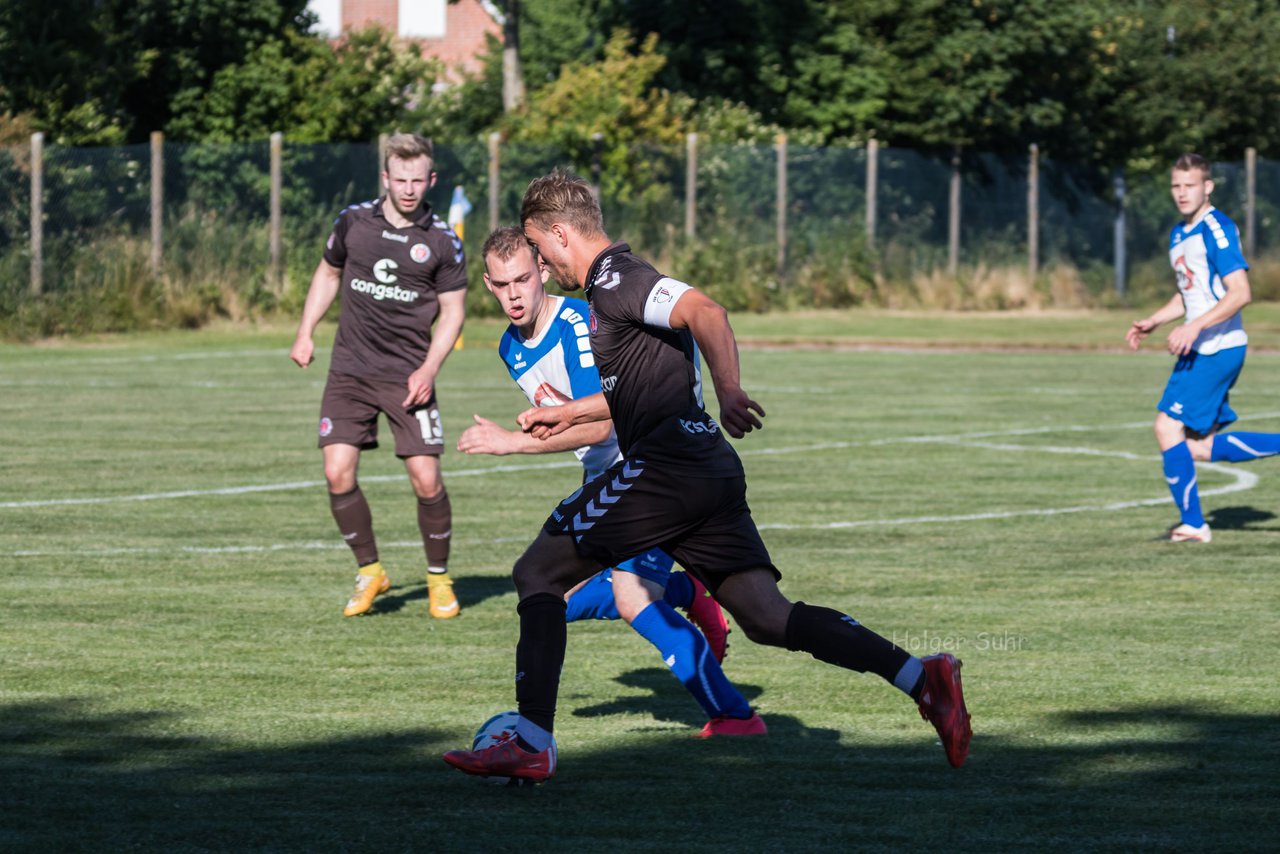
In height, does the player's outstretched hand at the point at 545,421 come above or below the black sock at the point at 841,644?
above

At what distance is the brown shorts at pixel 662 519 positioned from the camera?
611 cm

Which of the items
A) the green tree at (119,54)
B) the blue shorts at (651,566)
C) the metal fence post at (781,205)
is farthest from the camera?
the metal fence post at (781,205)

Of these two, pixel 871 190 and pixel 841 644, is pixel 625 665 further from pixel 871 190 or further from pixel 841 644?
pixel 871 190

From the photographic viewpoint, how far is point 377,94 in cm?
3800

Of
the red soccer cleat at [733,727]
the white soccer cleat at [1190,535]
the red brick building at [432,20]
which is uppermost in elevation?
the red brick building at [432,20]

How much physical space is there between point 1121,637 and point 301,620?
3.55m

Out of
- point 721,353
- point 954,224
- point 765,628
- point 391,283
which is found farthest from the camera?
point 954,224

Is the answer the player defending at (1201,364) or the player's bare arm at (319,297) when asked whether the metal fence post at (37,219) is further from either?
the player defending at (1201,364)

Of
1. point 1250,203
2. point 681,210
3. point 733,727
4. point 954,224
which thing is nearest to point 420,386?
point 733,727

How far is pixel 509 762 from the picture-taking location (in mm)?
5914

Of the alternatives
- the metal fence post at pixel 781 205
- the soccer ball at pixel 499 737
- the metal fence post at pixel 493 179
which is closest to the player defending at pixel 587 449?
the soccer ball at pixel 499 737

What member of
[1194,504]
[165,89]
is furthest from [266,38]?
[1194,504]

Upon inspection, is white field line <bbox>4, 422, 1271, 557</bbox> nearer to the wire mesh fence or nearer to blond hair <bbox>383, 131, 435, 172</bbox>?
blond hair <bbox>383, 131, 435, 172</bbox>

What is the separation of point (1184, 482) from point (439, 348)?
14.9ft
